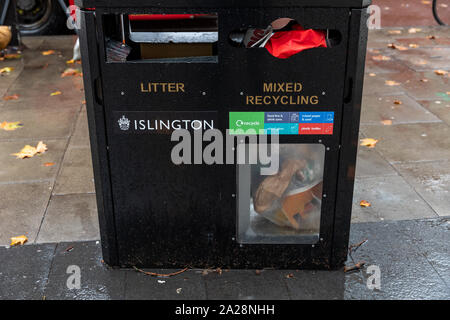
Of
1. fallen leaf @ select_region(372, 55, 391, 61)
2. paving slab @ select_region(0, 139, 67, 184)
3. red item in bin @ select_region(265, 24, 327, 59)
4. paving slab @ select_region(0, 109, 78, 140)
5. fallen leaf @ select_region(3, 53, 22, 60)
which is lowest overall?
paving slab @ select_region(0, 139, 67, 184)

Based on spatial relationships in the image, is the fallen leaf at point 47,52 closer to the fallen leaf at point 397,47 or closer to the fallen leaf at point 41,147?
the fallen leaf at point 41,147

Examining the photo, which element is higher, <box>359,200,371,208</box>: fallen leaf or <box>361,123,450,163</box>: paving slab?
<box>361,123,450,163</box>: paving slab

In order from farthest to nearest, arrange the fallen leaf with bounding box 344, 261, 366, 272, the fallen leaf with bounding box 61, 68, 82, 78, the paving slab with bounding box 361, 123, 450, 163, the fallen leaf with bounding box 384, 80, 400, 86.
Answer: the fallen leaf with bounding box 61, 68, 82, 78 → the fallen leaf with bounding box 384, 80, 400, 86 → the paving slab with bounding box 361, 123, 450, 163 → the fallen leaf with bounding box 344, 261, 366, 272

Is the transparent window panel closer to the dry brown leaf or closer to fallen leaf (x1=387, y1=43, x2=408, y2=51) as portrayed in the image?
the dry brown leaf

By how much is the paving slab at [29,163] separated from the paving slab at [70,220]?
1.66 ft

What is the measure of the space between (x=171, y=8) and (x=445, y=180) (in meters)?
3.01

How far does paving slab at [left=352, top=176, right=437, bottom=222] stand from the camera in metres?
4.07

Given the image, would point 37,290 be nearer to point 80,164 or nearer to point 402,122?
point 80,164

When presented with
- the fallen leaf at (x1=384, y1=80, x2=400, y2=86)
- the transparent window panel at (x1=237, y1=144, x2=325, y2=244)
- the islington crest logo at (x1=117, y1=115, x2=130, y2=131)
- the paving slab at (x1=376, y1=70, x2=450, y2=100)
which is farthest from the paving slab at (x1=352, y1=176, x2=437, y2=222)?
the fallen leaf at (x1=384, y1=80, x2=400, y2=86)

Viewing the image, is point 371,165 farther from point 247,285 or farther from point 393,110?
point 247,285

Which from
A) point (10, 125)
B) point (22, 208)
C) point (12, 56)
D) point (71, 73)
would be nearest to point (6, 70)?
point (12, 56)

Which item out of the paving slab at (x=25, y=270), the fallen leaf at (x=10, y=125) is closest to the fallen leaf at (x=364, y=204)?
the paving slab at (x=25, y=270)

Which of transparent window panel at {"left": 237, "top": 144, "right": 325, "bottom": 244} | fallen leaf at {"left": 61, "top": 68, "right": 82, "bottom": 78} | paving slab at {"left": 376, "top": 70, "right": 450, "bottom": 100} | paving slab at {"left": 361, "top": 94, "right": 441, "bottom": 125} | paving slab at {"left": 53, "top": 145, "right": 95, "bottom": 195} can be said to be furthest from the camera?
fallen leaf at {"left": 61, "top": 68, "right": 82, "bottom": 78}

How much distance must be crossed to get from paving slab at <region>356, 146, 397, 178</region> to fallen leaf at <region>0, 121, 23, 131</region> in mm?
3615
